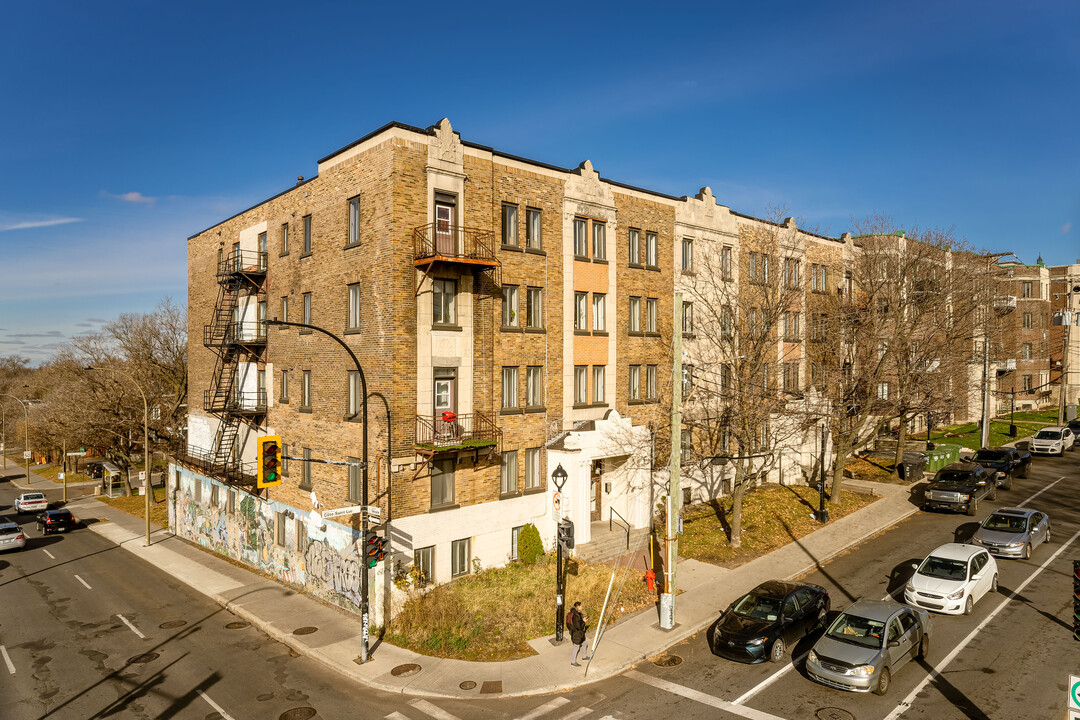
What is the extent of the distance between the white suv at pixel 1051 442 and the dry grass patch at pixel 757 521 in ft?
70.0

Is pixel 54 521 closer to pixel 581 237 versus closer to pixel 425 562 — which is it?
pixel 425 562

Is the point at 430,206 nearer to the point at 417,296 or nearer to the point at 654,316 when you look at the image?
the point at 417,296

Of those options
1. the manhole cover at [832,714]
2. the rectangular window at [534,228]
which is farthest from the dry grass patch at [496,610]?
the rectangular window at [534,228]

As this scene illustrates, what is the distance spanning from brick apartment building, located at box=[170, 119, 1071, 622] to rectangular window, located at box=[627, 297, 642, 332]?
0.11m

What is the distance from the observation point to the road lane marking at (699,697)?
1378 cm

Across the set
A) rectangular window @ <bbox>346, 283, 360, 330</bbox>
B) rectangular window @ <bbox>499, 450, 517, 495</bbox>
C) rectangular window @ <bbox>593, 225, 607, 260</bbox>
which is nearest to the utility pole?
rectangular window @ <bbox>499, 450, 517, 495</bbox>

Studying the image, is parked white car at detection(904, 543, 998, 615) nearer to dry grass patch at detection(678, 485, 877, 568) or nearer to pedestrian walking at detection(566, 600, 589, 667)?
dry grass patch at detection(678, 485, 877, 568)

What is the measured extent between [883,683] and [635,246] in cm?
2035

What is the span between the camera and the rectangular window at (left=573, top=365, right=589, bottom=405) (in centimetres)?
2770

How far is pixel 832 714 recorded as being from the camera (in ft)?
45.1

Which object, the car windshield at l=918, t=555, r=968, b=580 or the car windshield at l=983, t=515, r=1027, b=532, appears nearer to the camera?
the car windshield at l=918, t=555, r=968, b=580

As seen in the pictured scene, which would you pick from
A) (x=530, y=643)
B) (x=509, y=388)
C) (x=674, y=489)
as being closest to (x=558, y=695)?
(x=530, y=643)

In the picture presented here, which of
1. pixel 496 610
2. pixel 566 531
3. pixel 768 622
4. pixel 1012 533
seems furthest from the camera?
pixel 1012 533

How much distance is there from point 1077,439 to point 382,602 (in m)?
55.4
